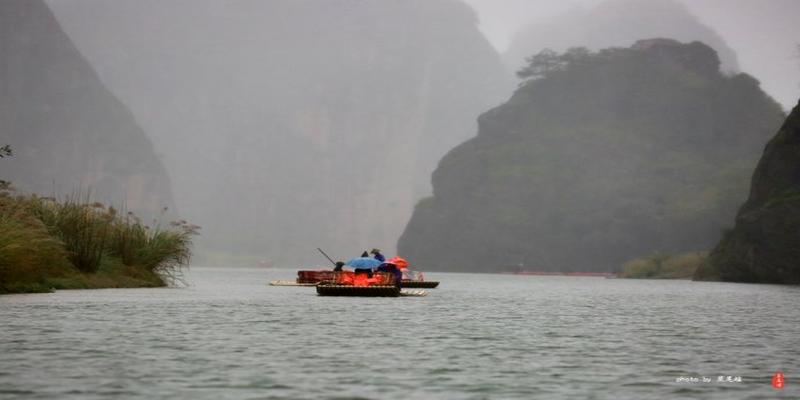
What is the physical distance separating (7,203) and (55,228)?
3766mm

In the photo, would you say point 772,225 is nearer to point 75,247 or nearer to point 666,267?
point 666,267

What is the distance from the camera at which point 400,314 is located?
1676 inches

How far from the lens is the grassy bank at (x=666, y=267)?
524 feet

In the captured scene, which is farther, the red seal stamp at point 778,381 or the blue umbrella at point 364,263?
the blue umbrella at point 364,263

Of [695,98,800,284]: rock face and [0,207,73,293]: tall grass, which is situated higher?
[695,98,800,284]: rock face

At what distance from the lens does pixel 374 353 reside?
25.7 metres

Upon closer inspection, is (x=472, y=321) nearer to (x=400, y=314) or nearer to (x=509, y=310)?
(x=400, y=314)

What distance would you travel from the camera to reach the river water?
19.3 m

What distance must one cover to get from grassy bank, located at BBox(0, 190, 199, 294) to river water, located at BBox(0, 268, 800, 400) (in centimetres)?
271

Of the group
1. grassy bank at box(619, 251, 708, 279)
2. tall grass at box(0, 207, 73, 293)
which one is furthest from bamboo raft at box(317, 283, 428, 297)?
grassy bank at box(619, 251, 708, 279)

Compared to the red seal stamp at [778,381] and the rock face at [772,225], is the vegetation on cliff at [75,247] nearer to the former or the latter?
the red seal stamp at [778,381]

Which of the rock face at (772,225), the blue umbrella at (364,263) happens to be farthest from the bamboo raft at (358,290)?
the rock face at (772,225)

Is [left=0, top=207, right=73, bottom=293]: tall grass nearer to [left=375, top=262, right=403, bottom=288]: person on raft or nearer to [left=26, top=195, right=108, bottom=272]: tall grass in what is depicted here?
[left=26, top=195, right=108, bottom=272]: tall grass

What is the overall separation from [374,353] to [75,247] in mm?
31567
